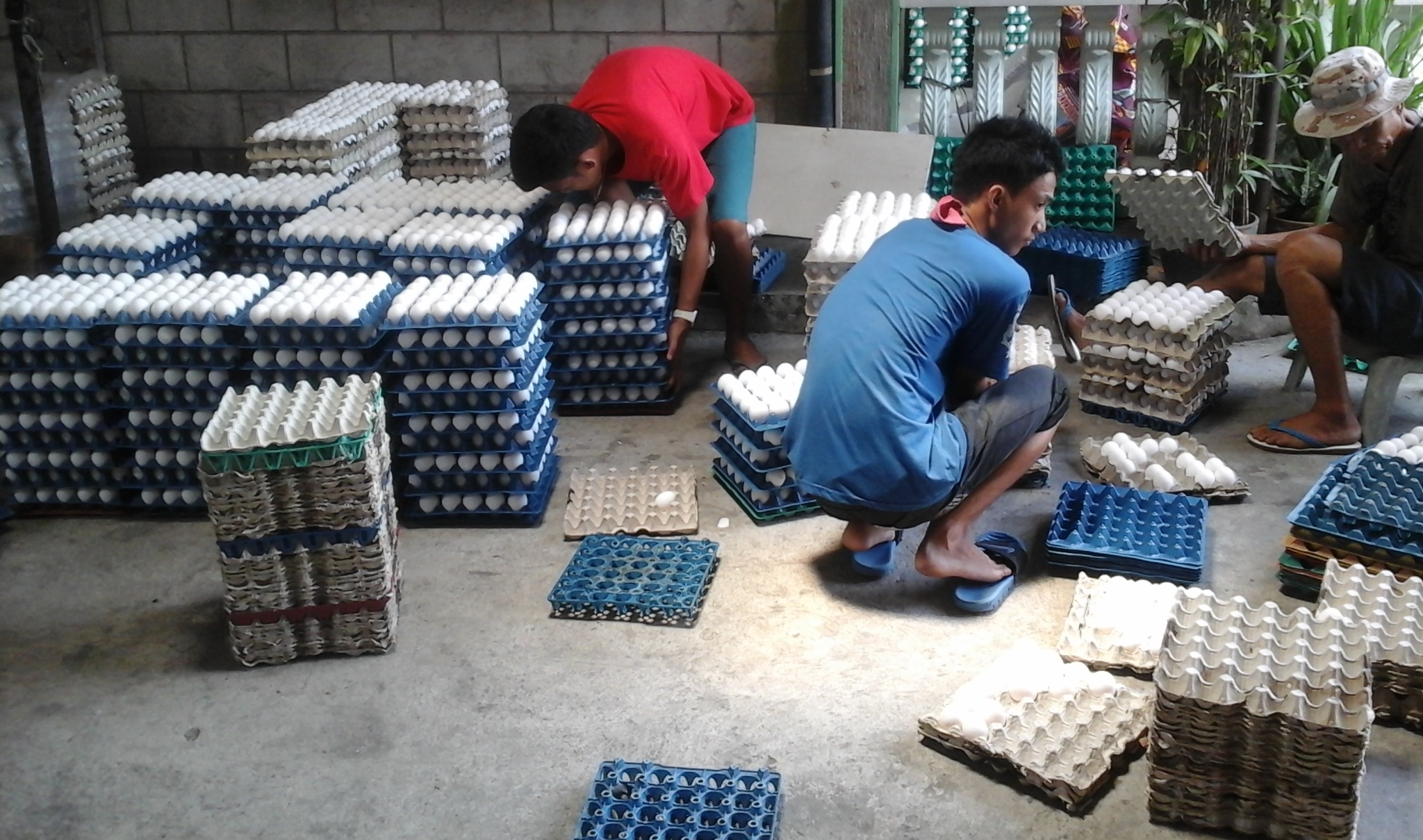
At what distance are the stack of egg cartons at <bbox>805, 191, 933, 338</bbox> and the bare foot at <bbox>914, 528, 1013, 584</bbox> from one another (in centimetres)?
99

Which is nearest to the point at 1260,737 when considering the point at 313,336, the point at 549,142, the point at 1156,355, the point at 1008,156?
the point at 1008,156

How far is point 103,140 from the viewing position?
7.16 m

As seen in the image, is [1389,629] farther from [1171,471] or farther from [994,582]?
[1171,471]

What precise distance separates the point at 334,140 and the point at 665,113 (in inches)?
66.7

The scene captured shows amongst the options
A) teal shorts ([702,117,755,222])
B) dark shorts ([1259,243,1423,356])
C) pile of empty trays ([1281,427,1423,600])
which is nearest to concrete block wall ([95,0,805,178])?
teal shorts ([702,117,755,222])

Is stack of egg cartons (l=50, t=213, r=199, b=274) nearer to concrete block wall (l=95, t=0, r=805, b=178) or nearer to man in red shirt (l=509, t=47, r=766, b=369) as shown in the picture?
man in red shirt (l=509, t=47, r=766, b=369)

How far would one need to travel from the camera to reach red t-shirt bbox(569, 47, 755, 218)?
5.30 metres

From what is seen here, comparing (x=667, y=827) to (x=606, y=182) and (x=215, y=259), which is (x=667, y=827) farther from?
(x=215, y=259)

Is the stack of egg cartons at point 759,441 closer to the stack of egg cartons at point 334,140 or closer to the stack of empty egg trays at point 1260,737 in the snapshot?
the stack of empty egg trays at point 1260,737

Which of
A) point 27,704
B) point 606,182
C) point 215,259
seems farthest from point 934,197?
point 27,704

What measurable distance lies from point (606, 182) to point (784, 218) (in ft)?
4.81

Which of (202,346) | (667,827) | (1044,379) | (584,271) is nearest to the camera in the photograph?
(667,827)

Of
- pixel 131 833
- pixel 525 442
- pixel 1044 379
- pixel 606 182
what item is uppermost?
pixel 606 182

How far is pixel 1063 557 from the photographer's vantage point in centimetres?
401
